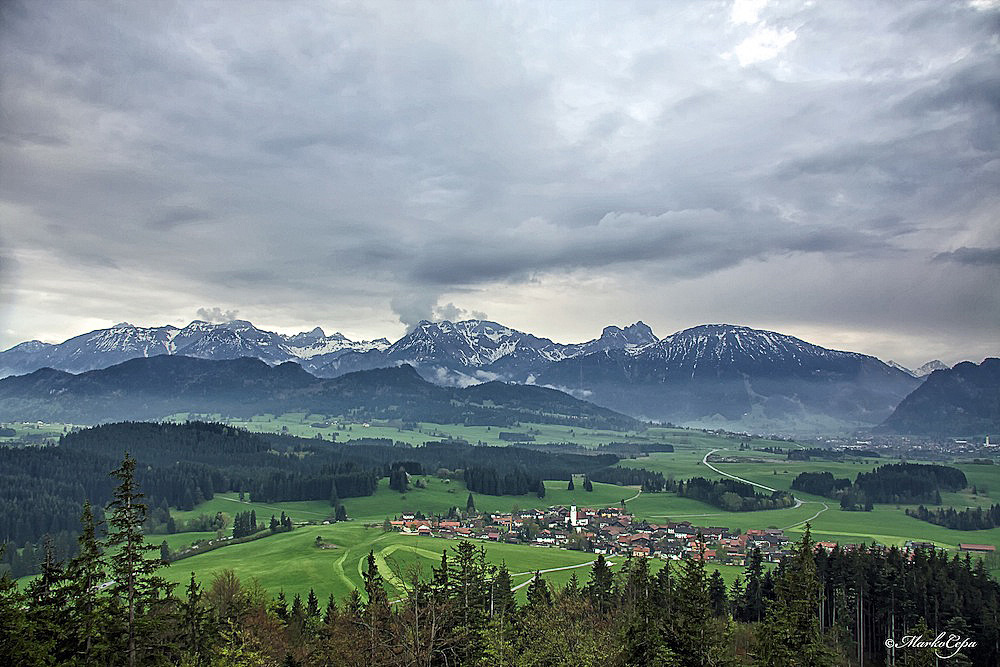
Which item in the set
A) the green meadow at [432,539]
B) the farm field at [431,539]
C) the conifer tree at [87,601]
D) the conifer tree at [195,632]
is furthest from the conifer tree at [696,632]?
the conifer tree at [87,601]

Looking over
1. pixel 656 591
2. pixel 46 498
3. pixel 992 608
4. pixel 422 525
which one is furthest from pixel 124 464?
pixel 46 498

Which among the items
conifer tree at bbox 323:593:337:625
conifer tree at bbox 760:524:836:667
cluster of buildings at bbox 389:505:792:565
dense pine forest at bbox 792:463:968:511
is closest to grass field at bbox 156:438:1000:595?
dense pine forest at bbox 792:463:968:511

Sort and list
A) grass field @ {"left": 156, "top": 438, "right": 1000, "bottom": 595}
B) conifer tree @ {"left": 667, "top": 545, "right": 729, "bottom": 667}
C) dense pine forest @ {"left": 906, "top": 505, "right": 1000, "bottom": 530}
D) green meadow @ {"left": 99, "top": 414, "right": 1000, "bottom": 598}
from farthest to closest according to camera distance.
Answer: dense pine forest @ {"left": 906, "top": 505, "right": 1000, "bottom": 530}, grass field @ {"left": 156, "top": 438, "right": 1000, "bottom": 595}, green meadow @ {"left": 99, "top": 414, "right": 1000, "bottom": 598}, conifer tree @ {"left": 667, "top": 545, "right": 729, "bottom": 667}

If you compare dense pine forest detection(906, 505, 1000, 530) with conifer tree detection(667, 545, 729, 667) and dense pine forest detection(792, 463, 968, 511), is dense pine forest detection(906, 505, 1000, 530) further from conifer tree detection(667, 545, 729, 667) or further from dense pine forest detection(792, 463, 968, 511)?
conifer tree detection(667, 545, 729, 667)

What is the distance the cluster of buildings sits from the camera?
353 ft

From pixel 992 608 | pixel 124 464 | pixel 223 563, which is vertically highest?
pixel 124 464

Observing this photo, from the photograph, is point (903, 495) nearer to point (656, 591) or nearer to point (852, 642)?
point (852, 642)

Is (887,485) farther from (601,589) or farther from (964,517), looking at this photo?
(601,589)

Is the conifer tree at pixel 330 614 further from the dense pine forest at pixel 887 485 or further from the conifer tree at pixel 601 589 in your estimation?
the dense pine forest at pixel 887 485

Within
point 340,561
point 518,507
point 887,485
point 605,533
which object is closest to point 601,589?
point 340,561

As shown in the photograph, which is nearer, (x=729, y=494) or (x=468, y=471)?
A: (x=729, y=494)

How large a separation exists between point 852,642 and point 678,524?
75.7 m

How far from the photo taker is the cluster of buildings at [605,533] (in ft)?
353

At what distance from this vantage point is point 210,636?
41250 millimetres
